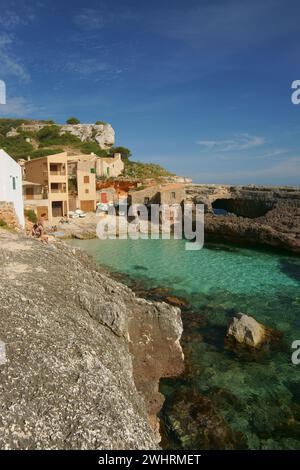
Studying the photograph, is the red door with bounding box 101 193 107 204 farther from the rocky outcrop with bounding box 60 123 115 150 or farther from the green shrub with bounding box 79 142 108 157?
the rocky outcrop with bounding box 60 123 115 150

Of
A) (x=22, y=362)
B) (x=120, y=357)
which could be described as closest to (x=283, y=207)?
(x=120, y=357)

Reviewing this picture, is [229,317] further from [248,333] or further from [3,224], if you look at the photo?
[3,224]

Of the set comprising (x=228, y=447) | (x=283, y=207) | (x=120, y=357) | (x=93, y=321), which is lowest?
(x=228, y=447)

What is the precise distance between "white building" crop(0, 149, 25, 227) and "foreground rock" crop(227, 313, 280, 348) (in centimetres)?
1605

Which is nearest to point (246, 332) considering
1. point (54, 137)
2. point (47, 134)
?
point (54, 137)

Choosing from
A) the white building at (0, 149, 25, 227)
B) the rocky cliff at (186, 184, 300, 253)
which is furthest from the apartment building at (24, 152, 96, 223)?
the rocky cliff at (186, 184, 300, 253)

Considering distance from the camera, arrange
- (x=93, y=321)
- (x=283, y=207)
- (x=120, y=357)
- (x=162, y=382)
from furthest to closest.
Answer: (x=283, y=207)
(x=162, y=382)
(x=93, y=321)
(x=120, y=357)

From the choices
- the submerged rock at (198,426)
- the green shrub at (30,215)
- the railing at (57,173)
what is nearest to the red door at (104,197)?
the railing at (57,173)

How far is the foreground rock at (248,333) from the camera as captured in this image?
10875mm

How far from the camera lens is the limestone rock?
10.9 m

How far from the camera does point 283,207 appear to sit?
3083cm

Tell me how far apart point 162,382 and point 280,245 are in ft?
68.2
